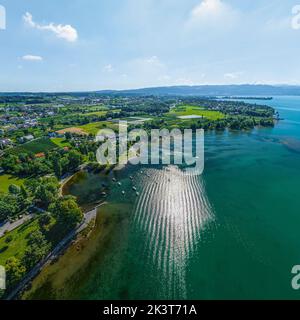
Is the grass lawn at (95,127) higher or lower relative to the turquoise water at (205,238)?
higher

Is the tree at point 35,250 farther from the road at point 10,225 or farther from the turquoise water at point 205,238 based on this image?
the turquoise water at point 205,238

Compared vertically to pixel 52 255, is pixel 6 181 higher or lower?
higher

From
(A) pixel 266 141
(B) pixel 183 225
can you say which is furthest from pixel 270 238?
(A) pixel 266 141

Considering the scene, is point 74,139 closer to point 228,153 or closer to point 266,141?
point 228,153

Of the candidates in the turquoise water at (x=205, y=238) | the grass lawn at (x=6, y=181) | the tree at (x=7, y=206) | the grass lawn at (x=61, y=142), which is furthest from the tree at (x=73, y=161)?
the grass lawn at (x=61, y=142)

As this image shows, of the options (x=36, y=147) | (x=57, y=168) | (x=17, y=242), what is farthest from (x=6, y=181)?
(x=36, y=147)

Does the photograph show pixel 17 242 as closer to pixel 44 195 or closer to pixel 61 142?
pixel 44 195
